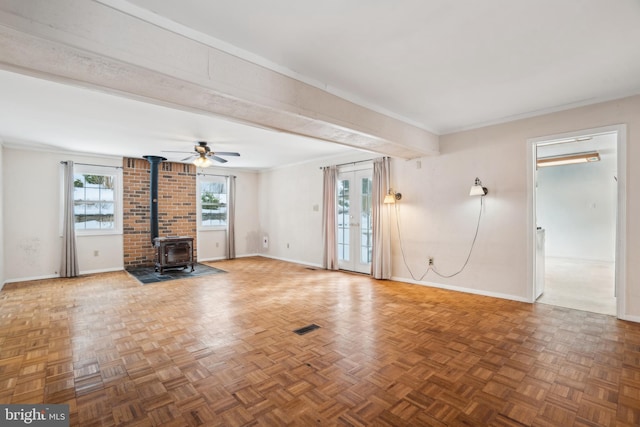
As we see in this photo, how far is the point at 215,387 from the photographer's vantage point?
2.05 metres

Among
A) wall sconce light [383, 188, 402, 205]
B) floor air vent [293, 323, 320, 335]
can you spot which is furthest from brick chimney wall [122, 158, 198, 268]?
floor air vent [293, 323, 320, 335]

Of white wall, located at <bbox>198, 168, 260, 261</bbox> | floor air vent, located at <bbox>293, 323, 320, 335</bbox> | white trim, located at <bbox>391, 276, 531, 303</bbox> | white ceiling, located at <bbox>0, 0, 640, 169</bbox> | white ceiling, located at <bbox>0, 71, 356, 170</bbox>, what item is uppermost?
white ceiling, located at <bbox>0, 0, 640, 169</bbox>

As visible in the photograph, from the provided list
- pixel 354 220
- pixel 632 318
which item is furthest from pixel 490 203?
pixel 354 220

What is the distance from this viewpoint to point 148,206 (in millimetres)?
6781

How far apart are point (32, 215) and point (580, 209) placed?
12.0 metres

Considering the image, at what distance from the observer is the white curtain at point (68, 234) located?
5.71 metres

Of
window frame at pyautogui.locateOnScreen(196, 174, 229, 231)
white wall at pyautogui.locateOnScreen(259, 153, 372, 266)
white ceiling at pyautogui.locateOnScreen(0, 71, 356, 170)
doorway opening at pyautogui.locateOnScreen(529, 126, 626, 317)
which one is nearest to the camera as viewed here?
white ceiling at pyautogui.locateOnScreen(0, 71, 356, 170)

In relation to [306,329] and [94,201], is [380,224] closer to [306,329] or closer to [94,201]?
[306,329]

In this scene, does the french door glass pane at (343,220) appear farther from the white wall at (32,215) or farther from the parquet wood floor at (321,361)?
the white wall at (32,215)

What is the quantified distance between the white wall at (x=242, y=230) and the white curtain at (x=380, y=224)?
4.23m

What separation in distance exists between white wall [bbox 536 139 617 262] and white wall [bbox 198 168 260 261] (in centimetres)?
792

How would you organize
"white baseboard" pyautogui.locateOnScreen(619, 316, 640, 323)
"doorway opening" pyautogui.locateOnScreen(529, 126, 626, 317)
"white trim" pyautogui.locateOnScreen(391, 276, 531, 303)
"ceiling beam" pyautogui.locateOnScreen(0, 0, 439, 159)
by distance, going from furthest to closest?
Answer: "doorway opening" pyautogui.locateOnScreen(529, 126, 626, 317), "white trim" pyautogui.locateOnScreen(391, 276, 531, 303), "white baseboard" pyautogui.locateOnScreen(619, 316, 640, 323), "ceiling beam" pyautogui.locateOnScreen(0, 0, 439, 159)

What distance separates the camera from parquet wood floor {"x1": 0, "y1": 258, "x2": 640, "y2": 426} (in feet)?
5.90

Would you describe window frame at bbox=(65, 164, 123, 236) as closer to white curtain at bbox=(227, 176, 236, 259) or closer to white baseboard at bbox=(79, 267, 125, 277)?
white baseboard at bbox=(79, 267, 125, 277)
